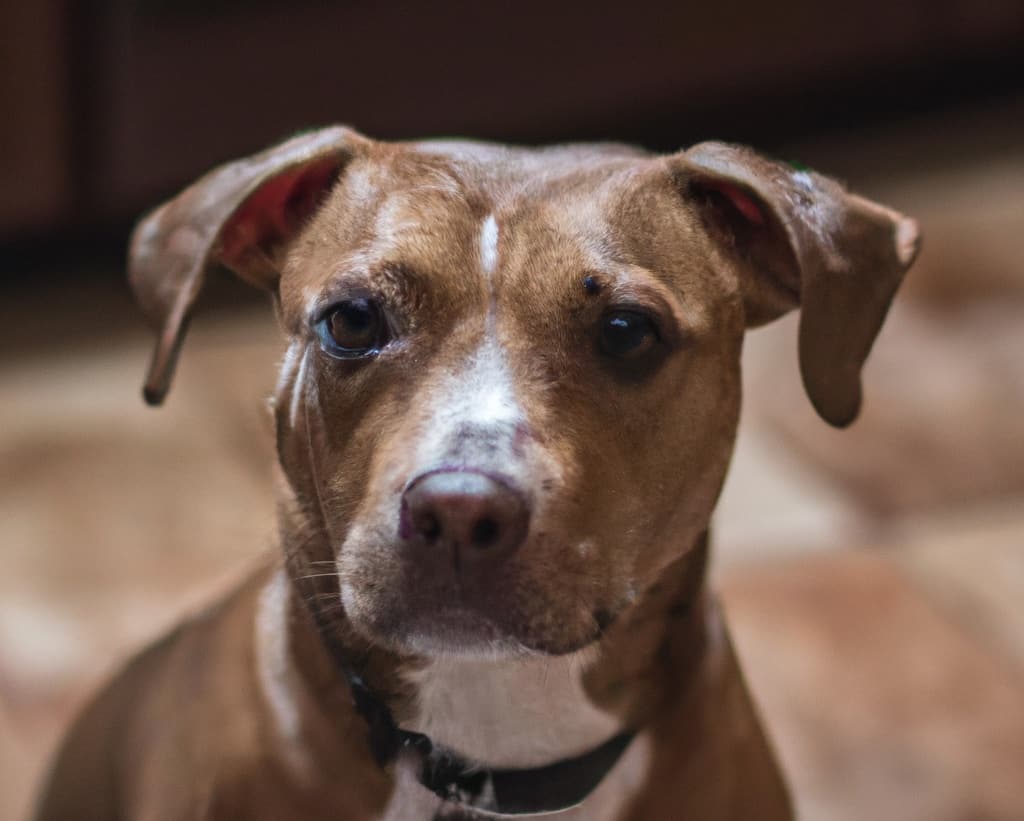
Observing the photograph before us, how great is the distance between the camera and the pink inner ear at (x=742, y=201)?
1.32 m

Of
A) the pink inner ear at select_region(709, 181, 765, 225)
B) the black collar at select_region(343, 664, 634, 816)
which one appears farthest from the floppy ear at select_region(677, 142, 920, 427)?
the black collar at select_region(343, 664, 634, 816)

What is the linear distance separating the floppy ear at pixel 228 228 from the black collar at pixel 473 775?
37cm

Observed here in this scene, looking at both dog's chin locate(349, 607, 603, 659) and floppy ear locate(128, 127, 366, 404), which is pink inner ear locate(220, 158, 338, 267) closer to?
floppy ear locate(128, 127, 366, 404)

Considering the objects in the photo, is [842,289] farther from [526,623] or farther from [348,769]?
[348,769]

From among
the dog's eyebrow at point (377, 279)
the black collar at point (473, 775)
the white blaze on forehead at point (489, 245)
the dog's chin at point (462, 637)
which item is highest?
the white blaze on forehead at point (489, 245)

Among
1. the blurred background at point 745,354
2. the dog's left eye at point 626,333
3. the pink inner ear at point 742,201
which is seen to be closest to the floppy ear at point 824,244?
the pink inner ear at point 742,201

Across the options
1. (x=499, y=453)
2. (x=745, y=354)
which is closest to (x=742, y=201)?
(x=499, y=453)

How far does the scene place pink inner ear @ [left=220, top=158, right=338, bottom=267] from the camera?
137 centimetres

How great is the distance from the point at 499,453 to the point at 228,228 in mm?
420

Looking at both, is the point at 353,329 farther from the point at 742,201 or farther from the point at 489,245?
the point at 742,201

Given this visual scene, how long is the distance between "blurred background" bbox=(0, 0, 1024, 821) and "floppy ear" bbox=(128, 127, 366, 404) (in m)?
0.54

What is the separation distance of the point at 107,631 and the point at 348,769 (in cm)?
110

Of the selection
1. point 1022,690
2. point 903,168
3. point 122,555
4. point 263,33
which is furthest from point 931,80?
point 122,555

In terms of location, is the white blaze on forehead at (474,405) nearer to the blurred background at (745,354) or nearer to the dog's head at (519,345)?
the dog's head at (519,345)
